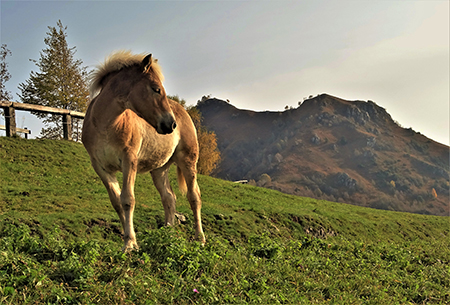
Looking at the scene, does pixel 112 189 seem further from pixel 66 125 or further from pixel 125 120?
pixel 66 125

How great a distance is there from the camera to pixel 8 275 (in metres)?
3.13

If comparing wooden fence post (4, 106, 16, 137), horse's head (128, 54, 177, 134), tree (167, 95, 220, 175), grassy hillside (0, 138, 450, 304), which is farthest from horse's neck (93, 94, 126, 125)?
tree (167, 95, 220, 175)

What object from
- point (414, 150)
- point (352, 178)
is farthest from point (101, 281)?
point (414, 150)

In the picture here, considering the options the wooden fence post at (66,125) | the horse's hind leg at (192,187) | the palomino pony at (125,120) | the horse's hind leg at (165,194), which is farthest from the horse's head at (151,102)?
the wooden fence post at (66,125)

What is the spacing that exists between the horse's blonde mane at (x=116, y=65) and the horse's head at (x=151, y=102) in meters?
0.23

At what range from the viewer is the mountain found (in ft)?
270

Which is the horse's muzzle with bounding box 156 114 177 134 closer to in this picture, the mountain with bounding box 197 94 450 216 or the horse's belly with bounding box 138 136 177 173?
the horse's belly with bounding box 138 136 177 173

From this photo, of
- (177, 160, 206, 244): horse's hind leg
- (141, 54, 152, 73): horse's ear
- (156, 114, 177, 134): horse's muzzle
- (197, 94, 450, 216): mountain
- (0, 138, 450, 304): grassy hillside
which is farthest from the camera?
(197, 94, 450, 216): mountain

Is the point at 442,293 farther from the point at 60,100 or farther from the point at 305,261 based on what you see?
the point at 60,100

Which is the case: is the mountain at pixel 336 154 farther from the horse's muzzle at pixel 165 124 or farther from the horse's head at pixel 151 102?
the horse's muzzle at pixel 165 124

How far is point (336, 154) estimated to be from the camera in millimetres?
101062

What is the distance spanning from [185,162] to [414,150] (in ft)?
371

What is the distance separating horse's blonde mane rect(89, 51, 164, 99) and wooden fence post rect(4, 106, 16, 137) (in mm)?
12012

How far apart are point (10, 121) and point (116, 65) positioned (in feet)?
41.5
